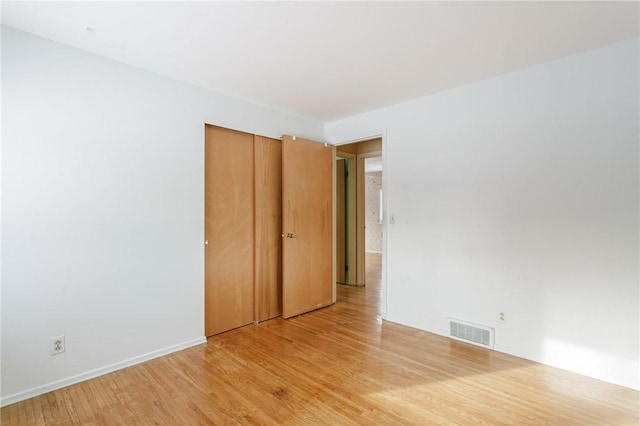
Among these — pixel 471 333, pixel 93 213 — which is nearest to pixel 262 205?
pixel 93 213

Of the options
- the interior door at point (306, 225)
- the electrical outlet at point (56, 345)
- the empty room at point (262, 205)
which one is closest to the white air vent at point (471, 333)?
the empty room at point (262, 205)

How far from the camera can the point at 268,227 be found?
3.64m

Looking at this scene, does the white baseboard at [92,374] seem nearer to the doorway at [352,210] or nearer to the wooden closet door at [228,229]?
the wooden closet door at [228,229]

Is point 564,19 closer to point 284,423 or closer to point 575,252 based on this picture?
point 575,252

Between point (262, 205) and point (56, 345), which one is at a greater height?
point (262, 205)

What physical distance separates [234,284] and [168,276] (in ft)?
2.43

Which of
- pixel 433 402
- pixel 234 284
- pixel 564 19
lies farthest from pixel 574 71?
pixel 234 284

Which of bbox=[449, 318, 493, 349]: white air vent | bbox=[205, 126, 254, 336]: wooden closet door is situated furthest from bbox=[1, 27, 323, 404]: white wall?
bbox=[449, 318, 493, 349]: white air vent

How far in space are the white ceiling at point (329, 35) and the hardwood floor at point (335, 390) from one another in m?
2.40

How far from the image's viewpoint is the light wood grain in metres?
3.51

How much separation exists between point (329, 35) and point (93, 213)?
2132 millimetres

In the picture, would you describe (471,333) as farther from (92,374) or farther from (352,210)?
(92,374)

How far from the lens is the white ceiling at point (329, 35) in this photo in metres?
1.87

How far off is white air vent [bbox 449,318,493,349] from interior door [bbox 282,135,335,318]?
5.25 ft
